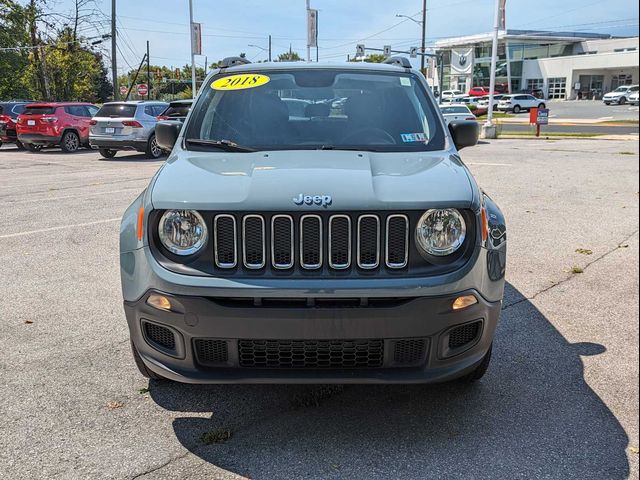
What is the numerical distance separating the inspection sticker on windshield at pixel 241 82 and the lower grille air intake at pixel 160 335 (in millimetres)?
2025

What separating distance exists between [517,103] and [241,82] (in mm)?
59882

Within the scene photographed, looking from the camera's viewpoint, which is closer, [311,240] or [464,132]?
[311,240]

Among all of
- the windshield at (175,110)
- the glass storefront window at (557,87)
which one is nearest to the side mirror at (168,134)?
the windshield at (175,110)

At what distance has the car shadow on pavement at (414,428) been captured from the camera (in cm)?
279

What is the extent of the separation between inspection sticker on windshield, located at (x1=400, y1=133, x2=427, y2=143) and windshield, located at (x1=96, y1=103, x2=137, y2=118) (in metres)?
15.4

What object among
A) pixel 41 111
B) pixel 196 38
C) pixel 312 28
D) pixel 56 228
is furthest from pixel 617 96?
pixel 56 228

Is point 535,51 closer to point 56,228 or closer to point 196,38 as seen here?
point 196,38

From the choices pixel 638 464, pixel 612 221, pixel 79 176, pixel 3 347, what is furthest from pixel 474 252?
pixel 79 176

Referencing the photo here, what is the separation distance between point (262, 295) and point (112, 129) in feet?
54.5

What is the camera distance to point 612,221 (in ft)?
27.5

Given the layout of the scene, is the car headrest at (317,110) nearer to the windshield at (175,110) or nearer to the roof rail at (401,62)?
the roof rail at (401,62)

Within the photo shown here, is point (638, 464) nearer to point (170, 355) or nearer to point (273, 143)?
point (170, 355)

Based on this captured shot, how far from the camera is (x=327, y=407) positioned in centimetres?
335

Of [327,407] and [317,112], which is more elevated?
[317,112]
